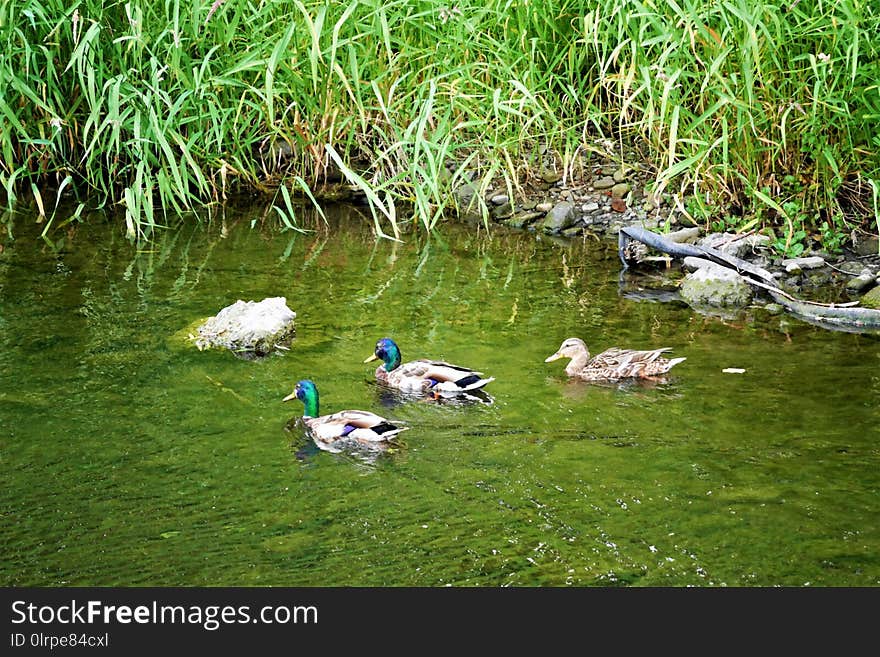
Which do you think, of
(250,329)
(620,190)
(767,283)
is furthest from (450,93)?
(250,329)

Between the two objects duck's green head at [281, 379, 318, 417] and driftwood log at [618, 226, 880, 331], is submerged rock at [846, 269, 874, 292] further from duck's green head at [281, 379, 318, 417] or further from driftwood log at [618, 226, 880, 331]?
duck's green head at [281, 379, 318, 417]

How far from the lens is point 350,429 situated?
538 cm

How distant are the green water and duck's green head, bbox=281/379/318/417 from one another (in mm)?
90

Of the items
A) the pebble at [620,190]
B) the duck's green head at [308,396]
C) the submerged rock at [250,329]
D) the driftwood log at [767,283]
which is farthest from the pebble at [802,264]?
the duck's green head at [308,396]

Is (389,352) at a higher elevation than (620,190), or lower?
higher

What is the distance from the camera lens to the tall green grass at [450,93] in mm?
7586

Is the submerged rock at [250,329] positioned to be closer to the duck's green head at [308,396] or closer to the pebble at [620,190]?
the duck's green head at [308,396]

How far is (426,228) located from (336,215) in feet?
3.39

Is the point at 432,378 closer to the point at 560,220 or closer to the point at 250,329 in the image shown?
the point at 250,329

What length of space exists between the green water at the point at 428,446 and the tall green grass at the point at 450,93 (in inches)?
39.4

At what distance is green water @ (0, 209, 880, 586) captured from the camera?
14.5 ft

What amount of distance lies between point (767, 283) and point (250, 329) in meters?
3.08

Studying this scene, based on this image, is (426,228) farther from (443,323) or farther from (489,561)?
(489,561)

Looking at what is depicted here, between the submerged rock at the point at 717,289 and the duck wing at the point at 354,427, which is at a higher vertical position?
the duck wing at the point at 354,427
